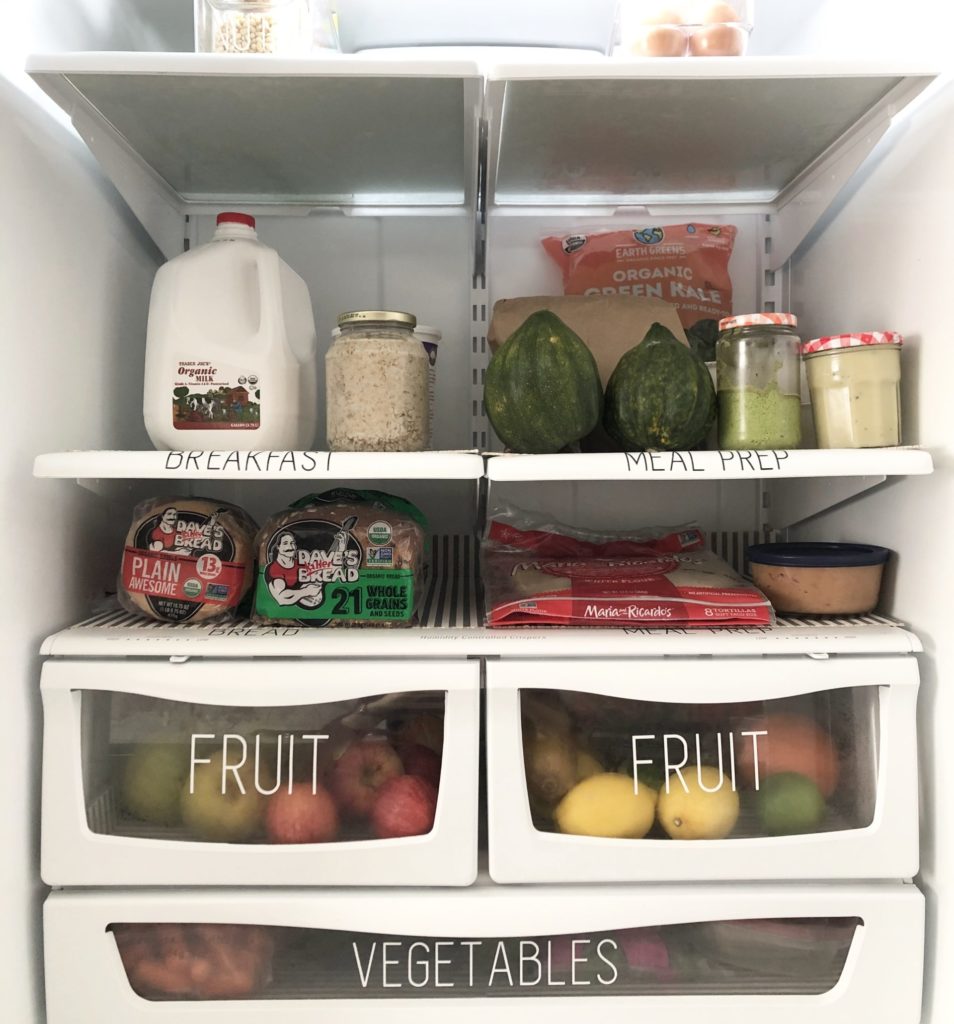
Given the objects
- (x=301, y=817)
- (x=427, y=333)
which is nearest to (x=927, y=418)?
(x=427, y=333)

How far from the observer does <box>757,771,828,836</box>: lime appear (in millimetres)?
942

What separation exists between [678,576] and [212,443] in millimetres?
610

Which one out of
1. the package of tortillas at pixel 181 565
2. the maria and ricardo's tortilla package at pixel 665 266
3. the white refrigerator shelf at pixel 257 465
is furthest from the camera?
the maria and ricardo's tortilla package at pixel 665 266

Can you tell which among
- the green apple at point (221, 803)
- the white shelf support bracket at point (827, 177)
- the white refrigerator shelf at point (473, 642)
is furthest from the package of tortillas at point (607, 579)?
the white shelf support bracket at point (827, 177)

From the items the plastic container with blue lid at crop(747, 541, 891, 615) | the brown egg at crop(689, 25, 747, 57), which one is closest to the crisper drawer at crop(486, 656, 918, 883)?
the plastic container with blue lid at crop(747, 541, 891, 615)

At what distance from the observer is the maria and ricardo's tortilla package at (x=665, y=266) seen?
1.24 m

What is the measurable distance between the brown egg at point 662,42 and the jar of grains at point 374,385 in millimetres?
426

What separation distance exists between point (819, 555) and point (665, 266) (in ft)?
1.65

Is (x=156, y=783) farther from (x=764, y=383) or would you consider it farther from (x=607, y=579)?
(x=764, y=383)

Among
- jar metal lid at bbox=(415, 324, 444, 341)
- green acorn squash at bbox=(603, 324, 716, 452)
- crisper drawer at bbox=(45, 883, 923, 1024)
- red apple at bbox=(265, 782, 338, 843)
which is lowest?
crisper drawer at bbox=(45, 883, 923, 1024)

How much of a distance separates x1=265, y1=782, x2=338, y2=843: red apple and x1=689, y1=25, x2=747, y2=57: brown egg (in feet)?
3.21

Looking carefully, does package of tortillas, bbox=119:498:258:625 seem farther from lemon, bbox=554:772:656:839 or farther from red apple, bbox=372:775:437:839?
lemon, bbox=554:772:656:839

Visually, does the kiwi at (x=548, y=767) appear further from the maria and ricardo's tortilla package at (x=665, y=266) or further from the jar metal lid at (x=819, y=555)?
the maria and ricardo's tortilla package at (x=665, y=266)

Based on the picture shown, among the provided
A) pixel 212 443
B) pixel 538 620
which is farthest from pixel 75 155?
pixel 538 620
